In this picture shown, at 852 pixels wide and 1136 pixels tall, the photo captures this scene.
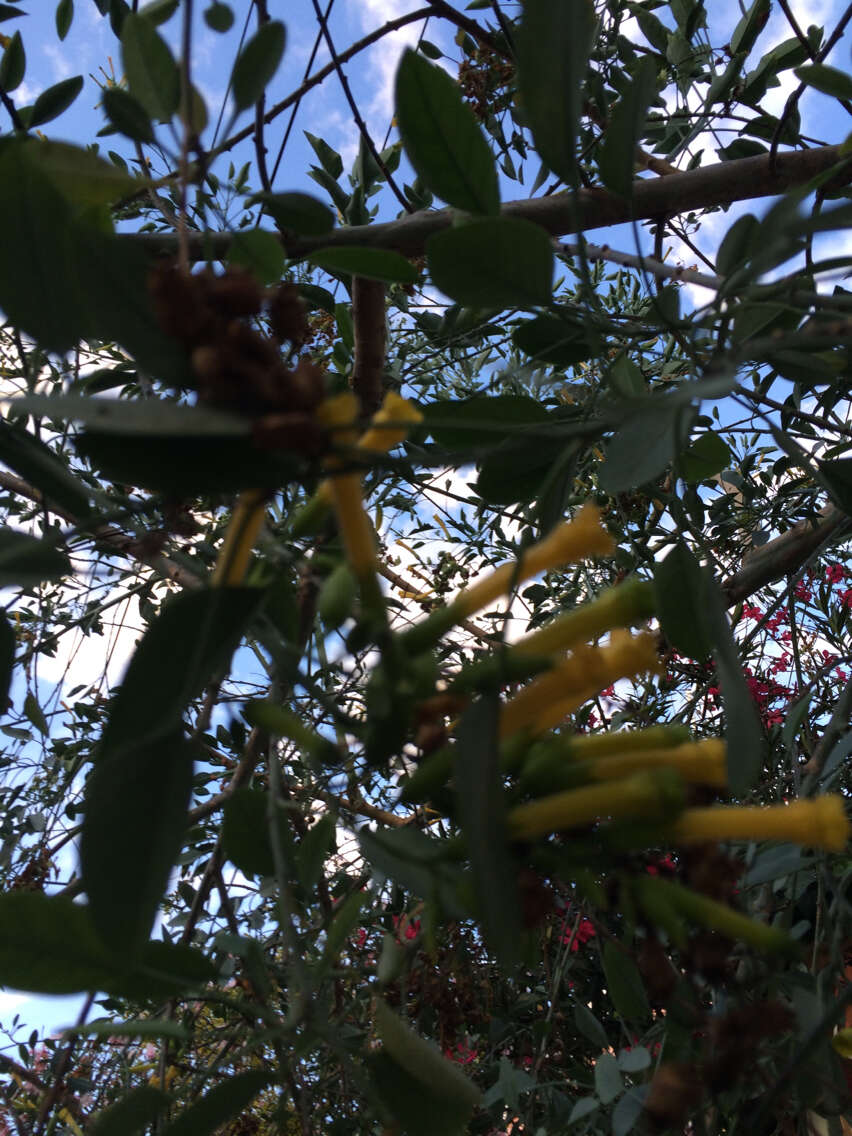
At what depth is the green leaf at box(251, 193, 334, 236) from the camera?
0.85m

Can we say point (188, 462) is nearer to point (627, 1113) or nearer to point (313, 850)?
point (313, 850)

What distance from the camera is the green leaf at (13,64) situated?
4.11 ft

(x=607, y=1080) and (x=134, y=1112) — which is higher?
(x=134, y=1112)

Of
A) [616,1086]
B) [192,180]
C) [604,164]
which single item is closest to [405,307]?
[604,164]

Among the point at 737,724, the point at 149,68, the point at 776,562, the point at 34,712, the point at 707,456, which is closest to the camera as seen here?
the point at 737,724

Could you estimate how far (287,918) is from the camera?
576 mm

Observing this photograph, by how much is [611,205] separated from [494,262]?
74 cm

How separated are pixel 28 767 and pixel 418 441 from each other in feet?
5.30

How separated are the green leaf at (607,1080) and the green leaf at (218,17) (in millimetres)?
1169

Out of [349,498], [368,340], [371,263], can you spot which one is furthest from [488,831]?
[368,340]

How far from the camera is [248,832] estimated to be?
2.50 ft

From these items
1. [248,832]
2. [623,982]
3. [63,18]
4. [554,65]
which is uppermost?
[63,18]

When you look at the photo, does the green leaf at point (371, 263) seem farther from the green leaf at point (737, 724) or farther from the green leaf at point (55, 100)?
the green leaf at point (55, 100)

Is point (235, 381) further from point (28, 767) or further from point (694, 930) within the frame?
point (28, 767)
